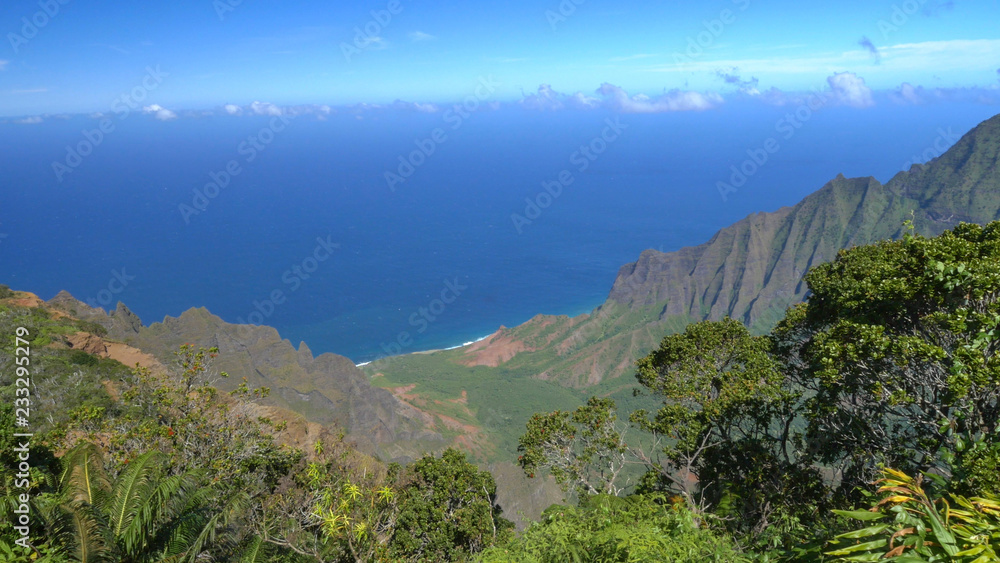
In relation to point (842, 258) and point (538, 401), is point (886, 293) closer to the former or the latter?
point (842, 258)

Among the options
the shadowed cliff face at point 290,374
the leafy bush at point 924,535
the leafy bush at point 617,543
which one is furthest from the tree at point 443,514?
the shadowed cliff face at point 290,374

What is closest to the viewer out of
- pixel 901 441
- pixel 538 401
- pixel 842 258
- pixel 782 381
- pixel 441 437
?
pixel 901 441

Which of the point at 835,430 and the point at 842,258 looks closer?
the point at 835,430

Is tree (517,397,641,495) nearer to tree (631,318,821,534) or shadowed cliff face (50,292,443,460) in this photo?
tree (631,318,821,534)

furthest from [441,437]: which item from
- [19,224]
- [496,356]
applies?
[19,224]

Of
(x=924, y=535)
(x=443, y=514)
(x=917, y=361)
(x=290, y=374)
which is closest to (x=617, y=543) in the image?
(x=924, y=535)

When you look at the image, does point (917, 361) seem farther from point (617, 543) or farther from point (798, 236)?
point (798, 236)

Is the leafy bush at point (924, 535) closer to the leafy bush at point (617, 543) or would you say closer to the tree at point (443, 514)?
the leafy bush at point (617, 543)

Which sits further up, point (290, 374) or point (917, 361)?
point (290, 374)

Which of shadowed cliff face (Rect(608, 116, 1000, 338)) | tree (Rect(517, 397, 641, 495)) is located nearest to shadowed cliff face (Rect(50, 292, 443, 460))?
tree (Rect(517, 397, 641, 495))
